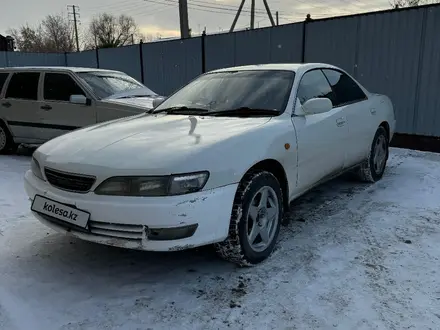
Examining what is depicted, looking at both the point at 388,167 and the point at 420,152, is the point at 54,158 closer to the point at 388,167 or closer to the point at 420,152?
the point at 388,167

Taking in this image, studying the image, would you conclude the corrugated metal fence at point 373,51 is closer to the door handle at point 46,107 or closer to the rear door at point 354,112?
the rear door at point 354,112

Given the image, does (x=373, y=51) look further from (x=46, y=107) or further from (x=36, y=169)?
(x=36, y=169)

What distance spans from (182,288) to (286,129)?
1.45 metres

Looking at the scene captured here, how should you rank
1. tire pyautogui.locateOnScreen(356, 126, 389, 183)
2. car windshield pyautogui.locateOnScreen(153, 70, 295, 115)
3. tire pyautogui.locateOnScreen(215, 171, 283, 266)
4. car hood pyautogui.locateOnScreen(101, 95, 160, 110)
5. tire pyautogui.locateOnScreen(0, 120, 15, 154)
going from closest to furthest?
1. tire pyautogui.locateOnScreen(215, 171, 283, 266)
2. car windshield pyautogui.locateOnScreen(153, 70, 295, 115)
3. tire pyautogui.locateOnScreen(356, 126, 389, 183)
4. car hood pyautogui.locateOnScreen(101, 95, 160, 110)
5. tire pyautogui.locateOnScreen(0, 120, 15, 154)

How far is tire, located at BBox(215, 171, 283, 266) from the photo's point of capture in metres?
2.76

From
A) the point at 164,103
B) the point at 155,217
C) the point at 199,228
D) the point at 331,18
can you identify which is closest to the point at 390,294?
the point at 199,228

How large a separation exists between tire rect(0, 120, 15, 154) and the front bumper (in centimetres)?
525

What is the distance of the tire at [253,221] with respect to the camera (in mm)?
2764

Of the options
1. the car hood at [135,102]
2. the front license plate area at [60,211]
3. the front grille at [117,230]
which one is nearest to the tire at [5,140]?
the car hood at [135,102]

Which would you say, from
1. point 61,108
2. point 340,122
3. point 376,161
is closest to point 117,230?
point 340,122

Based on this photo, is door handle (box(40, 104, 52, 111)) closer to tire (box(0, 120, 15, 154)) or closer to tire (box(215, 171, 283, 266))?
tire (box(0, 120, 15, 154))

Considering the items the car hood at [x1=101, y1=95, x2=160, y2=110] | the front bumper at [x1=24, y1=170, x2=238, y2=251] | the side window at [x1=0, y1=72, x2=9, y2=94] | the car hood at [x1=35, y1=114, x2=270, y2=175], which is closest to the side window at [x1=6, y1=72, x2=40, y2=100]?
the side window at [x1=0, y1=72, x2=9, y2=94]

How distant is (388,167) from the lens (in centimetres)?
593

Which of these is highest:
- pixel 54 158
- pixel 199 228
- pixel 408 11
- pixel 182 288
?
pixel 408 11
